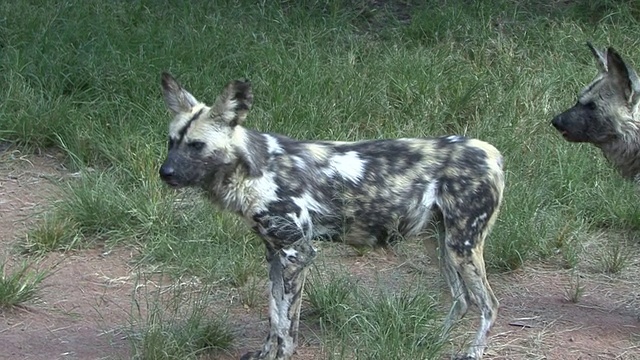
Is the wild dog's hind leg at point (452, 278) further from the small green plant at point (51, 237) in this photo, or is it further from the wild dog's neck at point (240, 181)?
the small green plant at point (51, 237)

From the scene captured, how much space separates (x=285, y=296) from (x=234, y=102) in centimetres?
69

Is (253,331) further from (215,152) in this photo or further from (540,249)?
(540,249)

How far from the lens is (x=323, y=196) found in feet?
12.8

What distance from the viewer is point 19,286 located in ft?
14.0

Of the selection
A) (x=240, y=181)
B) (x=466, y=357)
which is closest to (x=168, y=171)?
(x=240, y=181)

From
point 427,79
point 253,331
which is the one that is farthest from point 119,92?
point 253,331

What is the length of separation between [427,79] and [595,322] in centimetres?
207

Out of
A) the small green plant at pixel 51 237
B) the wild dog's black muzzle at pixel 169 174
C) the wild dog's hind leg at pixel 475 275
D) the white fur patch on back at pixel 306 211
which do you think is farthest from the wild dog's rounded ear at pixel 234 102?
the small green plant at pixel 51 237

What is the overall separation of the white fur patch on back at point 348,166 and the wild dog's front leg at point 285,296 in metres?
0.29

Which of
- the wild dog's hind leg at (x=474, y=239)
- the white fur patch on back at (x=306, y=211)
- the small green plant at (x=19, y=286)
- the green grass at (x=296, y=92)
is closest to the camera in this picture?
the white fur patch on back at (x=306, y=211)

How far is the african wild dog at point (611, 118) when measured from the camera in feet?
15.2

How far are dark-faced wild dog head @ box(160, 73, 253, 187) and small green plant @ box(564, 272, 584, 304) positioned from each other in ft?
5.27

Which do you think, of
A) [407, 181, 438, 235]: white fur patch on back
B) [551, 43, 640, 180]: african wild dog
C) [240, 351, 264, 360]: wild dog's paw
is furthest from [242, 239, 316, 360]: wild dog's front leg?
[551, 43, 640, 180]: african wild dog

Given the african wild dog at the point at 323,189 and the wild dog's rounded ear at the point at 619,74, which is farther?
the wild dog's rounded ear at the point at 619,74
